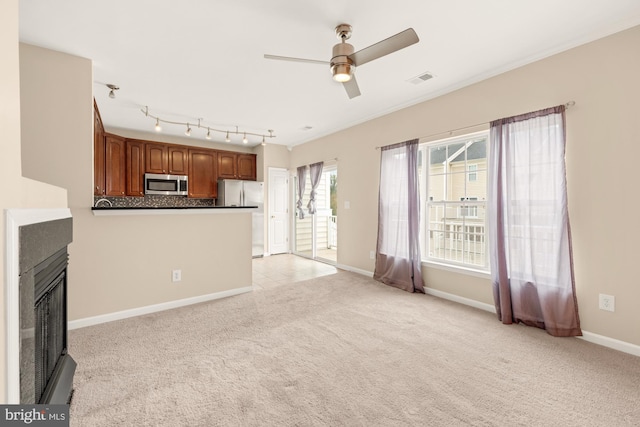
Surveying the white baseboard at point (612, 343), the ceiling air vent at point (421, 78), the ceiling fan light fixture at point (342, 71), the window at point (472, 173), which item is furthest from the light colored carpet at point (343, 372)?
the ceiling air vent at point (421, 78)

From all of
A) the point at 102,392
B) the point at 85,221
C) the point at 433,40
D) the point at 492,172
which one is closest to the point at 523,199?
the point at 492,172

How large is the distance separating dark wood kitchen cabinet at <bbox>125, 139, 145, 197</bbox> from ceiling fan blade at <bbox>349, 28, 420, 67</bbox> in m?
4.94

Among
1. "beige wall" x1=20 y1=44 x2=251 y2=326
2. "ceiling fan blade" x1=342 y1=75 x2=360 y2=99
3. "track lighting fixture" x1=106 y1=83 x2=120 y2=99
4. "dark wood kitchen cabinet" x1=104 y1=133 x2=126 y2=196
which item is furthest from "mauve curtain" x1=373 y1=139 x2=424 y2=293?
"dark wood kitchen cabinet" x1=104 y1=133 x2=126 y2=196

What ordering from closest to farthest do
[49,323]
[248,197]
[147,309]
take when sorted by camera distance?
[49,323] → [147,309] → [248,197]

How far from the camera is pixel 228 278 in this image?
3.72 meters

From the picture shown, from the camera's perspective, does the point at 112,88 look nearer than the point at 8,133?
No

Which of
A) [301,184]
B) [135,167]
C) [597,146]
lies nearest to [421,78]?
[597,146]

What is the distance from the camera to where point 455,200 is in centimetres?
365

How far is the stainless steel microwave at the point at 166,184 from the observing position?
5484 mm

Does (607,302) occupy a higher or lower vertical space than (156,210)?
lower

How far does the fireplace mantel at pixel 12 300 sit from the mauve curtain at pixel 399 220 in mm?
3676

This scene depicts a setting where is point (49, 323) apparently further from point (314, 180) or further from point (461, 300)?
point (314, 180)

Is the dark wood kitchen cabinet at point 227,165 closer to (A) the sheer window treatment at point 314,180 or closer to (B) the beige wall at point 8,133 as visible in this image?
(A) the sheer window treatment at point 314,180

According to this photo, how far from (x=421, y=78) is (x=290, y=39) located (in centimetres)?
161
